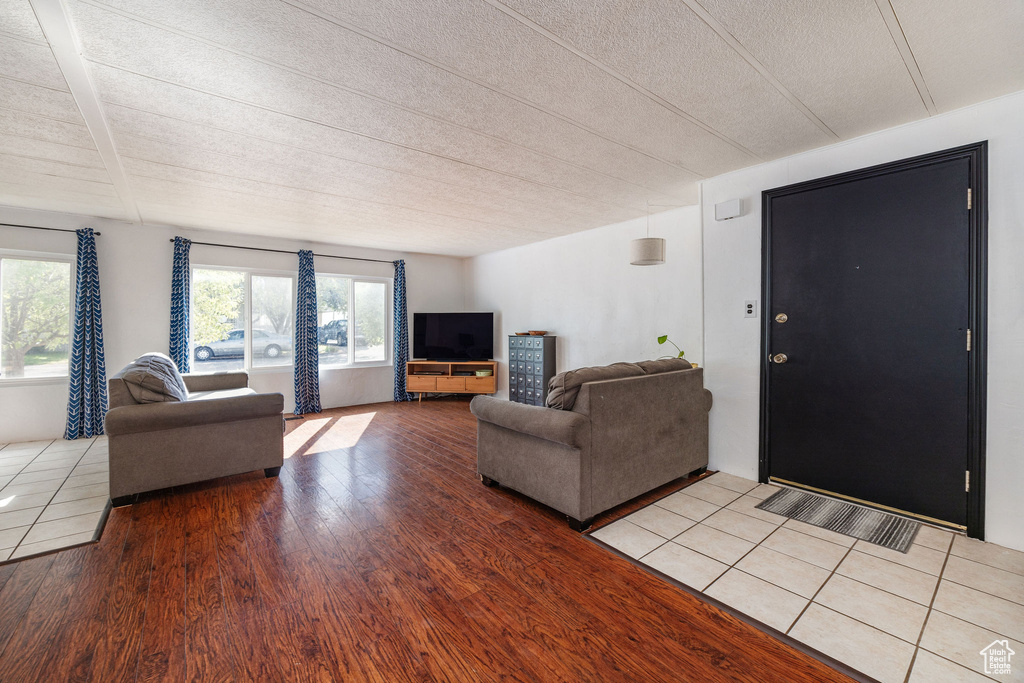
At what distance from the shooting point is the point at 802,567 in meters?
2.04

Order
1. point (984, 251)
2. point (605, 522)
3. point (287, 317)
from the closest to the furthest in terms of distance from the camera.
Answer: point (984, 251)
point (605, 522)
point (287, 317)

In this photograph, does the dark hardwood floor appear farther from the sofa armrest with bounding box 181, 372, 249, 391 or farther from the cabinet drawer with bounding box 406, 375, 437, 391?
the cabinet drawer with bounding box 406, 375, 437, 391

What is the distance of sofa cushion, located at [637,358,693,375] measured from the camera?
2959 mm

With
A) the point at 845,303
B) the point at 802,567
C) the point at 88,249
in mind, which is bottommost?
the point at 802,567

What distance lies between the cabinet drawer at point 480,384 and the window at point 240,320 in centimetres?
258

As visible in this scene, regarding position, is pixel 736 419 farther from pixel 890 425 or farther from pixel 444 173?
pixel 444 173

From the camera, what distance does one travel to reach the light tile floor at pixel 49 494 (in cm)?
233

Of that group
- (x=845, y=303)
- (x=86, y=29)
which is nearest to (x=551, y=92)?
(x=86, y=29)

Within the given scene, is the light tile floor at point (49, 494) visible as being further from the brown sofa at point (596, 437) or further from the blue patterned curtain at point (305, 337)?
the brown sofa at point (596, 437)

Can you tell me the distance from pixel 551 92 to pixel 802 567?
2.65 meters

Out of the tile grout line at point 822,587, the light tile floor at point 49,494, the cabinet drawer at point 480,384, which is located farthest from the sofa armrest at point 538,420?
the cabinet drawer at point 480,384

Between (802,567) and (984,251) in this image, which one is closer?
(802,567)

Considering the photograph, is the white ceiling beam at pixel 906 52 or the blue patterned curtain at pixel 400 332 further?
the blue patterned curtain at pixel 400 332

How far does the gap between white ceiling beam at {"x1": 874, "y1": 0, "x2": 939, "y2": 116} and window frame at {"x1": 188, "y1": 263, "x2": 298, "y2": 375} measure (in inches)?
236
